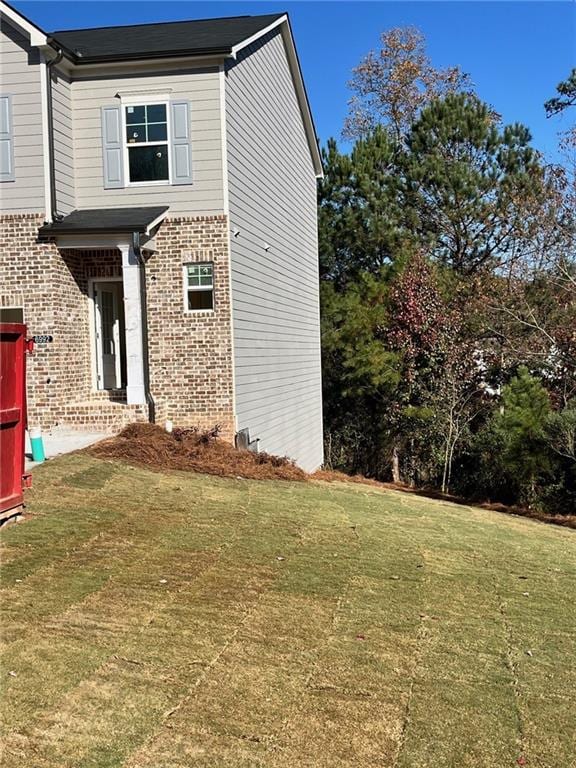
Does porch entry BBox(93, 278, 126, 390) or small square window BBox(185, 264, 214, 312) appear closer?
small square window BBox(185, 264, 214, 312)

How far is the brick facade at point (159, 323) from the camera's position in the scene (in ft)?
42.7

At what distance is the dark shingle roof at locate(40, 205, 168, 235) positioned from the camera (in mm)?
12555

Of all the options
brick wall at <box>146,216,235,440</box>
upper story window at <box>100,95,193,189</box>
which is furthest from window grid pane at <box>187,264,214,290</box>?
upper story window at <box>100,95,193,189</box>

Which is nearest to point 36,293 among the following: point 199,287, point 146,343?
point 146,343

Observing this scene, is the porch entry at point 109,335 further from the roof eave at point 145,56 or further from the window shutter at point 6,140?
the roof eave at point 145,56

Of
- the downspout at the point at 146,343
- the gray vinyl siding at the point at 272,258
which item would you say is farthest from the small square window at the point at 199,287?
the downspout at the point at 146,343

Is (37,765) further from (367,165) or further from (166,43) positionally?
(367,165)

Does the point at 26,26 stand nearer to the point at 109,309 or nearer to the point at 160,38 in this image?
the point at 160,38

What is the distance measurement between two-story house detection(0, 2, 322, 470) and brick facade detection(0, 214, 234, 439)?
0.08ft

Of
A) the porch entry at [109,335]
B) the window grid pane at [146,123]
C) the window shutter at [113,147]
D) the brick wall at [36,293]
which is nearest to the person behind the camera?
the brick wall at [36,293]

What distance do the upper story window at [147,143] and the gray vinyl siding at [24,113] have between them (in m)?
1.59

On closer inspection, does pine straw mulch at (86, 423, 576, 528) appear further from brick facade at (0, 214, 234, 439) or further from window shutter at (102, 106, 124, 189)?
window shutter at (102, 106, 124, 189)

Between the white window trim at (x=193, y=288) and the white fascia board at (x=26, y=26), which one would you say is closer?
the white fascia board at (x=26, y=26)

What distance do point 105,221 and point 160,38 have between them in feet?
13.9
